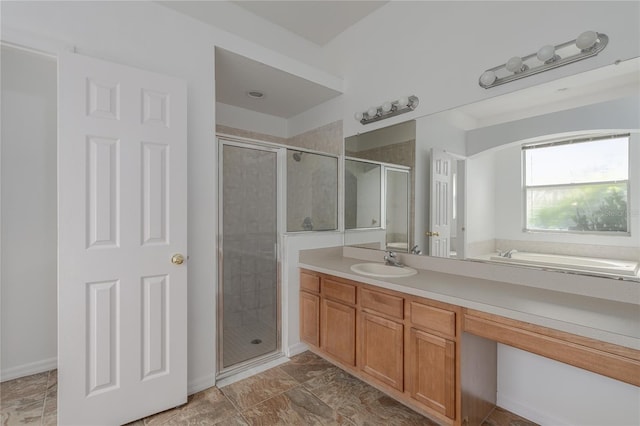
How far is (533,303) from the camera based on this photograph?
143 centimetres

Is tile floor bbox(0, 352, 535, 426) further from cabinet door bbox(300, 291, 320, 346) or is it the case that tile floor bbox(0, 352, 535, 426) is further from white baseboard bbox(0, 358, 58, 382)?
cabinet door bbox(300, 291, 320, 346)

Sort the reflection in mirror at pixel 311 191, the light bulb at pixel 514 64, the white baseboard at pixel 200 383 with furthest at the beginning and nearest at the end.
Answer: the reflection in mirror at pixel 311 191
the white baseboard at pixel 200 383
the light bulb at pixel 514 64

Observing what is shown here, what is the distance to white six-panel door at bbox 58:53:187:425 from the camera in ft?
5.42

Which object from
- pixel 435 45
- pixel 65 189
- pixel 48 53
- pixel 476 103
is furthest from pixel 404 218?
pixel 48 53

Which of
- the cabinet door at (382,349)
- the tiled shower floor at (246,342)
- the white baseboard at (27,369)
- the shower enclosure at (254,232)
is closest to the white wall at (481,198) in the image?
the cabinet door at (382,349)

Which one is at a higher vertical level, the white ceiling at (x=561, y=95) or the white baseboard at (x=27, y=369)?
the white ceiling at (x=561, y=95)

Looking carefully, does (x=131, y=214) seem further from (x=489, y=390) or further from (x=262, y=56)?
(x=489, y=390)

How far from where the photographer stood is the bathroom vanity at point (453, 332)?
1181mm

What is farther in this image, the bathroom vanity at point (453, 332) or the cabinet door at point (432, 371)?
the cabinet door at point (432, 371)

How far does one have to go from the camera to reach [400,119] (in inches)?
98.3

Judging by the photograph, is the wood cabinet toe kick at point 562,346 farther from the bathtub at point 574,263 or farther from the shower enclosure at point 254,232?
the shower enclosure at point 254,232

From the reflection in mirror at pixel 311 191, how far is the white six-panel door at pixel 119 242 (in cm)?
102

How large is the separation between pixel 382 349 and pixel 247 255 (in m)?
1.31

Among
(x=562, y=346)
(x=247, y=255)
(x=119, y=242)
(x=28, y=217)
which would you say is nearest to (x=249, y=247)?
(x=247, y=255)
